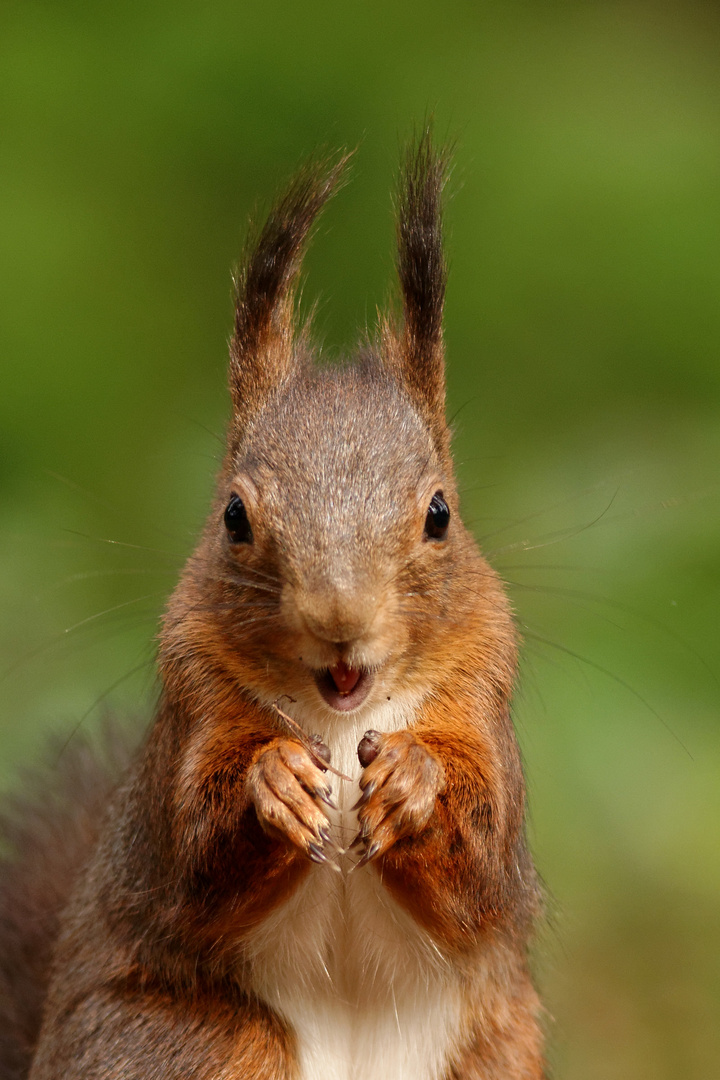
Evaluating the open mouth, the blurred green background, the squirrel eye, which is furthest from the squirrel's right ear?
the blurred green background

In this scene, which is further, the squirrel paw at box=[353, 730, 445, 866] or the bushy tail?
the bushy tail

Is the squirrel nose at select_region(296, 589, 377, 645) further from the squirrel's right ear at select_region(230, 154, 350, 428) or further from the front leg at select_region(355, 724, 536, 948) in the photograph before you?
the squirrel's right ear at select_region(230, 154, 350, 428)

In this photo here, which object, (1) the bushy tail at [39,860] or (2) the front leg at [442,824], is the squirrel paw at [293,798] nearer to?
(2) the front leg at [442,824]

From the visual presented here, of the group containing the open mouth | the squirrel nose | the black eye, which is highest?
the black eye

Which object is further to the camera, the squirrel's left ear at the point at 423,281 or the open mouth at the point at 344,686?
the squirrel's left ear at the point at 423,281

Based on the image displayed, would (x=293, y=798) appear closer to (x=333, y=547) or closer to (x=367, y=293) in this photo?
(x=333, y=547)

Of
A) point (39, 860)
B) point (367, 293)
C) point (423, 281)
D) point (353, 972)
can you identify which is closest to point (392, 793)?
point (353, 972)

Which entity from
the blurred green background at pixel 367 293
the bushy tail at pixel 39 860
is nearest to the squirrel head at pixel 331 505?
the bushy tail at pixel 39 860
